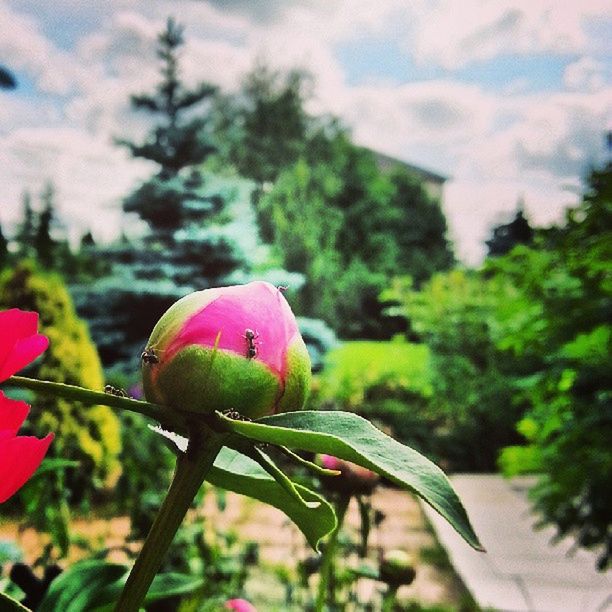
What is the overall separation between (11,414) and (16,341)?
21 mm

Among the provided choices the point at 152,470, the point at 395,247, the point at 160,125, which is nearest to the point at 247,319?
the point at 152,470

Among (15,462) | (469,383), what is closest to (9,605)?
(15,462)

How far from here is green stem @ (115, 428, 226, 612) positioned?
223 mm

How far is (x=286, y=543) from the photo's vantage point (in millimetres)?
3279

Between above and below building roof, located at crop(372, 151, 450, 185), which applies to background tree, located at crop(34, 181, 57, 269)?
below

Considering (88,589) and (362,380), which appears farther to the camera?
(362,380)

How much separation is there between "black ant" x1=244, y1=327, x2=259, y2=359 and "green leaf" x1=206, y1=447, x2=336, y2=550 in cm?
4

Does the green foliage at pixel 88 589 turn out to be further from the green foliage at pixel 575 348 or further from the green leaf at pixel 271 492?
the green foliage at pixel 575 348

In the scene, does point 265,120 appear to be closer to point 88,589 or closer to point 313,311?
point 313,311

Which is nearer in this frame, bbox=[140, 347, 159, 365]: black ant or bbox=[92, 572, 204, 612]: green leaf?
bbox=[140, 347, 159, 365]: black ant

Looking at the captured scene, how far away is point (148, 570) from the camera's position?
0.22 metres

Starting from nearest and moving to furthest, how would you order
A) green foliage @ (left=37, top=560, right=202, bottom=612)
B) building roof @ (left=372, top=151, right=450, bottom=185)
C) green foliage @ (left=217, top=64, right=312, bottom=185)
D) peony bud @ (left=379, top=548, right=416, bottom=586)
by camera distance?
green foliage @ (left=37, top=560, right=202, bottom=612) < peony bud @ (left=379, top=548, right=416, bottom=586) < green foliage @ (left=217, top=64, right=312, bottom=185) < building roof @ (left=372, top=151, right=450, bottom=185)

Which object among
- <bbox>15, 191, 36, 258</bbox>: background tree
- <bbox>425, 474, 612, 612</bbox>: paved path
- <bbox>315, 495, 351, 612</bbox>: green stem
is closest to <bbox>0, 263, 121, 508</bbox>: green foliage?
<bbox>425, 474, 612, 612</bbox>: paved path

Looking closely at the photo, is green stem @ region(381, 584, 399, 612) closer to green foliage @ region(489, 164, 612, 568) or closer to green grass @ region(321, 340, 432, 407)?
green foliage @ region(489, 164, 612, 568)
